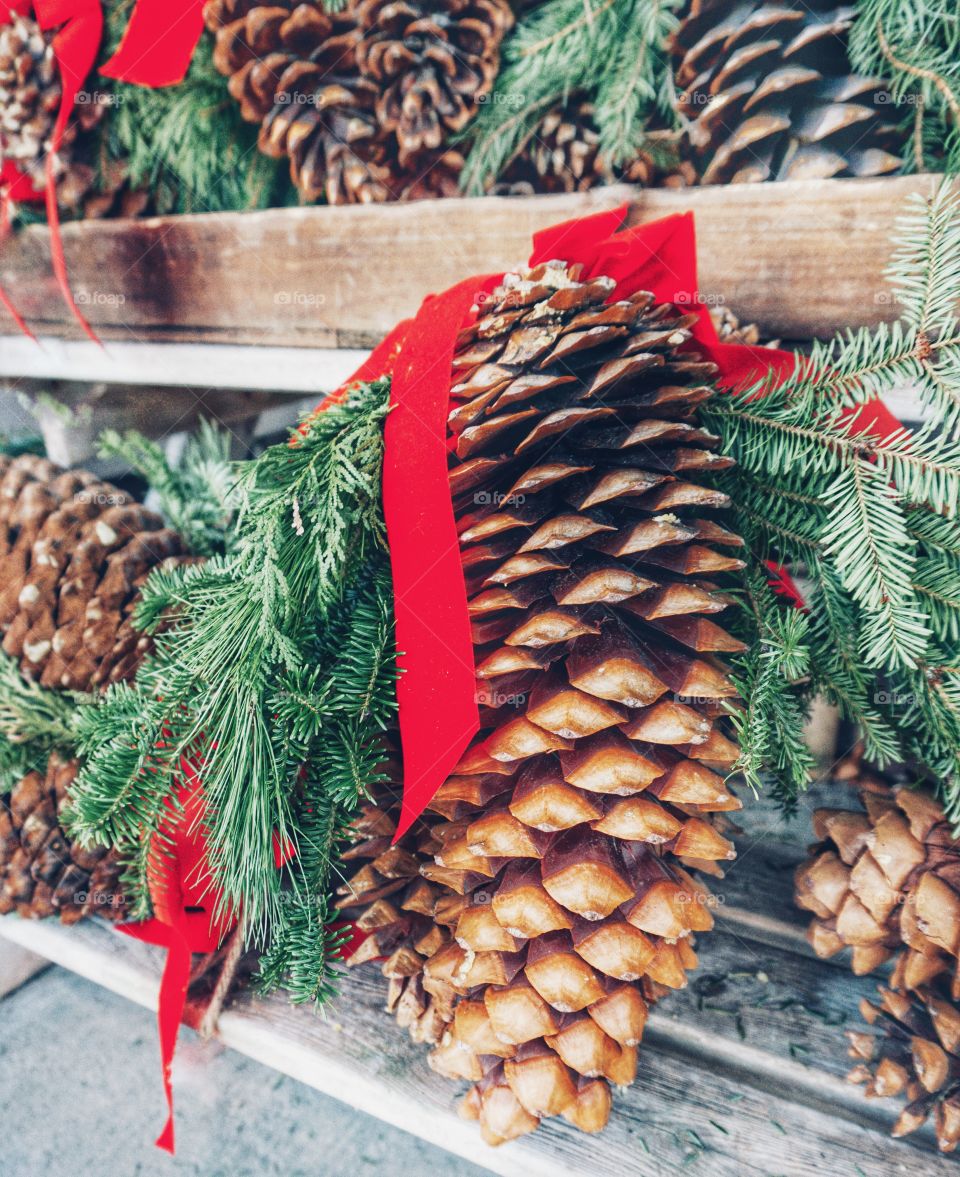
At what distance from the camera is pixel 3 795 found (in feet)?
2.17

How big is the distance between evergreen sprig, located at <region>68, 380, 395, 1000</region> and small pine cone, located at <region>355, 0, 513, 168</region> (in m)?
0.32

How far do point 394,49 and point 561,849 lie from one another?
635 mm

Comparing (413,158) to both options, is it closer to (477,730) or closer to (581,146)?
(581,146)

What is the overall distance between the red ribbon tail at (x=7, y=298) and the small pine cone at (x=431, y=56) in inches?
16.7

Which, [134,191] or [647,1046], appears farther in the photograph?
[134,191]

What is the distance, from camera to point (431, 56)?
63 cm

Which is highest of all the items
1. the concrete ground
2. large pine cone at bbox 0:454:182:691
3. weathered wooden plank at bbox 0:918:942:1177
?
large pine cone at bbox 0:454:182:691

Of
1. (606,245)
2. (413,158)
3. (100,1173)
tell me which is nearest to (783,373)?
(606,245)

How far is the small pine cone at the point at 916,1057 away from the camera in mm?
464

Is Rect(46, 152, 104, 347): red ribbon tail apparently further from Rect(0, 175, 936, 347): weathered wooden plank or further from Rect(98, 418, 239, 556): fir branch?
Rect(98, 418, 239, 556): fir branch

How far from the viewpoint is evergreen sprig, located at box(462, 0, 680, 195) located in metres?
0.58

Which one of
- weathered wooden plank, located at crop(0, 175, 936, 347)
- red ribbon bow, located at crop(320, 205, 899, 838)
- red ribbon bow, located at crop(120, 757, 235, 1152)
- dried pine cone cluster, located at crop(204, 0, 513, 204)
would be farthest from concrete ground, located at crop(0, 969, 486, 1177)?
dried pine cone cluster, located at crop(204, 0, 513, 204)

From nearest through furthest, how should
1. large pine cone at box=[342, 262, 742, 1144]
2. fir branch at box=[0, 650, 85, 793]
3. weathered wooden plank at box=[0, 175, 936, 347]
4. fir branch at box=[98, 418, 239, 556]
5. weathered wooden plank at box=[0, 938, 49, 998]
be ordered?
large pine cone at box=[342, 262, 742, 1144]
weathered wooden plank at box=[0, 175, 936, 347]
fir branch at box=[0, 650, 85, 793]
fir branch at box=[98, 418, 239, 556]
weathered wooden plank at box=[0, 938, 49, 998]

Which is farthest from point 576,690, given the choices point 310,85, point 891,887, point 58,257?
point 58,257
